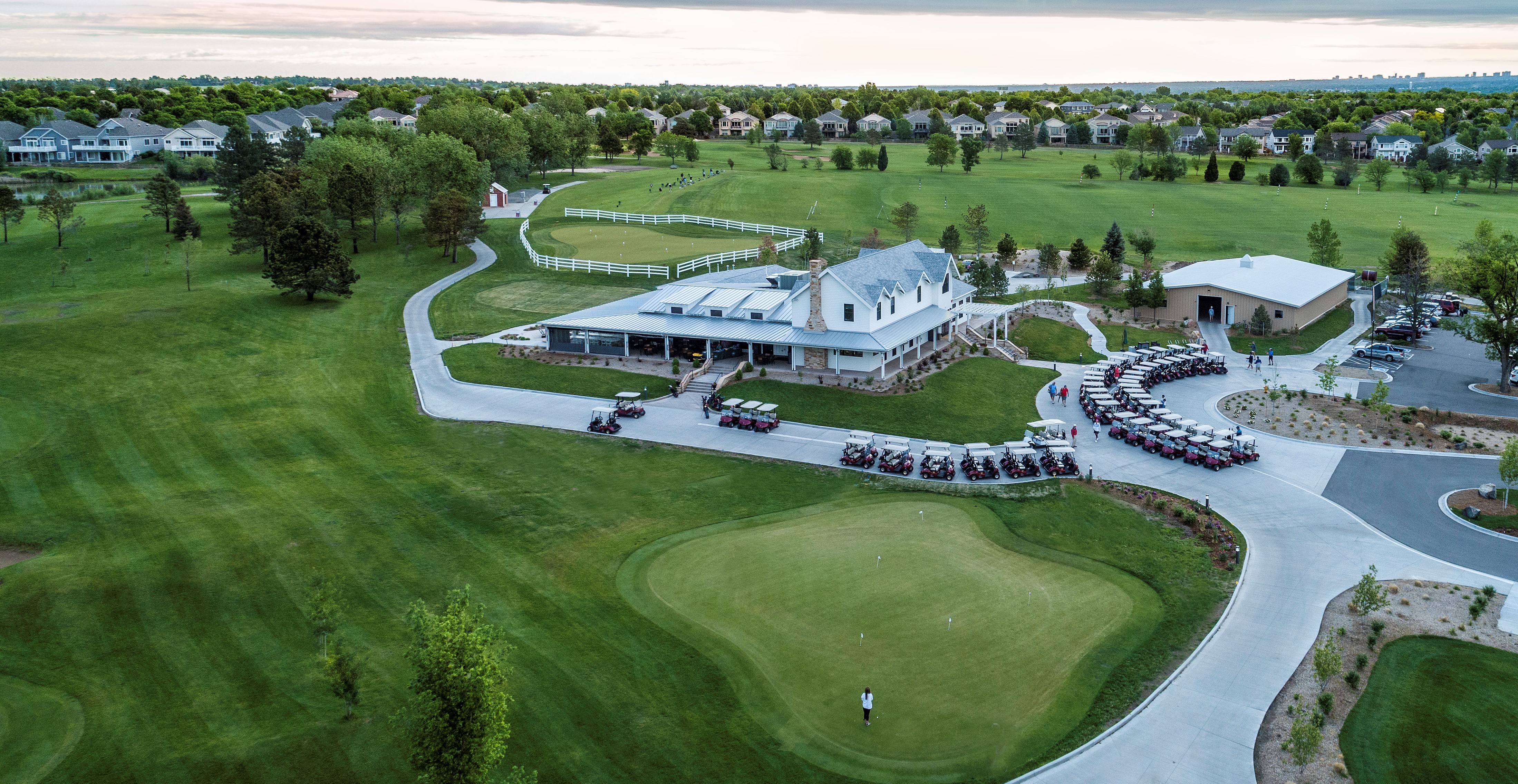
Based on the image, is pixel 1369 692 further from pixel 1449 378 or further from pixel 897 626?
pixel 1449 378

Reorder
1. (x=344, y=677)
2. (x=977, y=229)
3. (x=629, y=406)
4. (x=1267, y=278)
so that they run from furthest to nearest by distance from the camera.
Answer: (x=977, y=229), (x=1267, y=278), (x=629, y=406), (x=344, y=677)

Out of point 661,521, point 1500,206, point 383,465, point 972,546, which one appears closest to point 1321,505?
A: point 972,546

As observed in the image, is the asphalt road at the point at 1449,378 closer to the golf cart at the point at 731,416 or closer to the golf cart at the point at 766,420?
the golf cart at the point at 766,420

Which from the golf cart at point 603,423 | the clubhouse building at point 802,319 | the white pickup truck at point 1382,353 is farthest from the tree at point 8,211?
the white pickup truck at point 1382,353

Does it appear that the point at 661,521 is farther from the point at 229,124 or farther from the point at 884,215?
the point at 229,124

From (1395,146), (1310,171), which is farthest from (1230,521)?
(1395,146)
